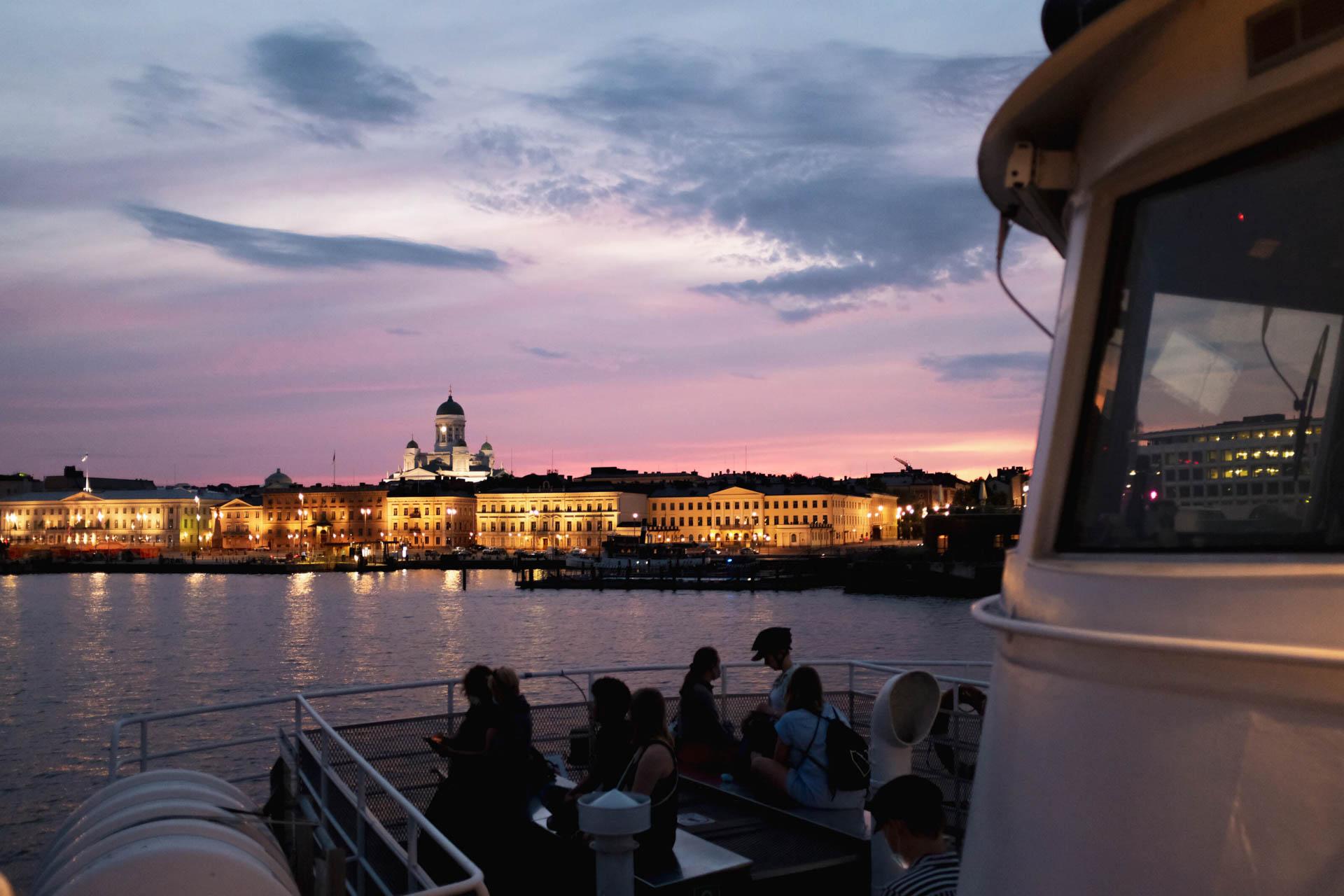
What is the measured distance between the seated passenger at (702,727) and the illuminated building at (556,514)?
135m

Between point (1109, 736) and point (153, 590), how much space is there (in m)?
92.3

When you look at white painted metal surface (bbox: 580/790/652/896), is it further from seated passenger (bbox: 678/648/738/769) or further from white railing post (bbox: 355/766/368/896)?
seated passenger (bbox: 678/648/738/769)

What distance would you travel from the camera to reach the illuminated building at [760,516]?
451 ft

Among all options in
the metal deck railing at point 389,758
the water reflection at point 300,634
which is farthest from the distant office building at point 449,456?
the metal deck railing at point 389,758

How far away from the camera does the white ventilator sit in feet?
16.4

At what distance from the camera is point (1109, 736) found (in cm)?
196

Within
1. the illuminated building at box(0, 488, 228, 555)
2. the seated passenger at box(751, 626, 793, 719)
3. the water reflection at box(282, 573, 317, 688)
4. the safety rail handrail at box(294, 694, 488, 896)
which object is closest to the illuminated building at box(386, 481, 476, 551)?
the illuminated building at box(0, 488, 228, 555)

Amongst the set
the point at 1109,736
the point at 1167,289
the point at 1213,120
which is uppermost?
the point at 1213,120

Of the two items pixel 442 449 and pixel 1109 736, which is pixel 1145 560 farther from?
pixel 442 449

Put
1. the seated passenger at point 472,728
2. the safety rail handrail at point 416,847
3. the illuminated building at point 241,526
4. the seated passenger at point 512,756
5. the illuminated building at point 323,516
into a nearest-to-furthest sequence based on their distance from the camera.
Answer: the safety rail handrail at point 416,847 < the seated passenger at point 512,756 < the seated passenger at point 472,728 < the illuminated building at point 323,516 < the illuminated building at point 241,526

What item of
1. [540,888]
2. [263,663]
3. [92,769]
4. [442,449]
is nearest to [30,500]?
[442,449]

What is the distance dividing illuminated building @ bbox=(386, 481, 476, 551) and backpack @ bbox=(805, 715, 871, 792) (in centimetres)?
14427

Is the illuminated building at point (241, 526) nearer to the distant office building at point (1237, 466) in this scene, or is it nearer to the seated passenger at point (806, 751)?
the seated passenger at point (806, 751)

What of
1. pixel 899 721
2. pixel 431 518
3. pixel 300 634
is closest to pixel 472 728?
pixel 899 721
